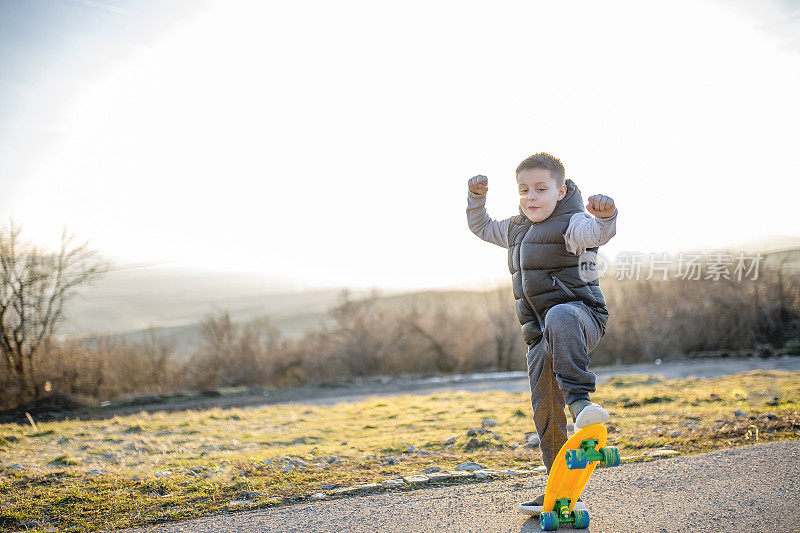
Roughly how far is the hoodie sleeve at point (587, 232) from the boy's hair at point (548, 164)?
289mm

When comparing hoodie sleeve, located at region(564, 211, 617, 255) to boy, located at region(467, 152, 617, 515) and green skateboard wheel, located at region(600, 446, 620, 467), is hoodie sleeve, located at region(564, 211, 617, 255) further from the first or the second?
green skateboard wheel, located at region(600, 446, 620, 467)

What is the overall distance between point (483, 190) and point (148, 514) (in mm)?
3450

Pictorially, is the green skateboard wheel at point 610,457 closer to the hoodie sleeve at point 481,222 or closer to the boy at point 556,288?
the boy at point 556,288

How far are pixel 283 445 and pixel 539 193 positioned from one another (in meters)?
5.79

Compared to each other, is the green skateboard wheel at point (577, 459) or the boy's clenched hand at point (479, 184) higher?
the boy's clenched hand at point (479, 184)

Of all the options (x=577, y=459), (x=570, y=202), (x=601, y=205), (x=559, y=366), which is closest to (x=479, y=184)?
(x=570, y=202)

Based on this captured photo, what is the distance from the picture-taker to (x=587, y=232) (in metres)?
3.73

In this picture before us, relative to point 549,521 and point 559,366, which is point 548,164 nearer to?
point 559,366

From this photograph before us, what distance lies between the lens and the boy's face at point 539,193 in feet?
13.4

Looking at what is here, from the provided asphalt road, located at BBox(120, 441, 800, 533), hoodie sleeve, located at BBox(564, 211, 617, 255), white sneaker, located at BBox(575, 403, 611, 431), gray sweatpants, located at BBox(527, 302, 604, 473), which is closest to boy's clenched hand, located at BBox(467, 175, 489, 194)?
hoodie sleeve, located at BBox(564, 211, 617, 255)

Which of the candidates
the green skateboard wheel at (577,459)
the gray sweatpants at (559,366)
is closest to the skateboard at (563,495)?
the green skateboard wheel at (577,459)

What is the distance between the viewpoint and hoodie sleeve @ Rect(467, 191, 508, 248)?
455 centimetres

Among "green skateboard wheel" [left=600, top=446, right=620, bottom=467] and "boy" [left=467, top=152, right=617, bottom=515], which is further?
"boy" [left=467, top=152, right=617, bottom=515]

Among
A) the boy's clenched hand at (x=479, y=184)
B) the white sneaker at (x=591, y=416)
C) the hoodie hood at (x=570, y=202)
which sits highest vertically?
the boy's clenched hand at (x=479, y=184)
